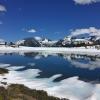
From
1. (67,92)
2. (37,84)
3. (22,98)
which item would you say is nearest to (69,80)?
(37,84)

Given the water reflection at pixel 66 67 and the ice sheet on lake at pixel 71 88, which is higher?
the water reflection at pixel 66 67

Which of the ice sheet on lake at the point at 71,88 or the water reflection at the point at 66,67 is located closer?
the ice sheet on lake at the point at 71,88

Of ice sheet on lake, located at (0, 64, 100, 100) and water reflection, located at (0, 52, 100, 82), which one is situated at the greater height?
A: water reflection, located at (0, 52, 100, 82)

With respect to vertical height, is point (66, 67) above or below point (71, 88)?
above

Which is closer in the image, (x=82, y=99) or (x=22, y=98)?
(x=22, y=98)

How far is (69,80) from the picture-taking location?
37.2 meters

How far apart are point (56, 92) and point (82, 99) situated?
3.81 meters

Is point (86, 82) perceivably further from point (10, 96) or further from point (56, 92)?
point (10, 96)

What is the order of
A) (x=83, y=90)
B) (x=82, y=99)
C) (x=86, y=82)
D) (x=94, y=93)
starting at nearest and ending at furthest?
(x=82, y=99), (x=94, y=93), (x=83, y=90), (x=86, y=82)

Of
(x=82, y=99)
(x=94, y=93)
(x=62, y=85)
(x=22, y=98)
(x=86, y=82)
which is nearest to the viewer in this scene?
(x=22, y=98)

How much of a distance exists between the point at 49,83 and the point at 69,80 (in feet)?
12.5

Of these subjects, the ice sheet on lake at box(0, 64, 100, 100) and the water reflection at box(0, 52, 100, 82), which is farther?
the water reflection at box(0, 52, 100, 82)

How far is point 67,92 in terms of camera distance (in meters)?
29.4

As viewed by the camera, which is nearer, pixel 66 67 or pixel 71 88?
pixel 71 88
